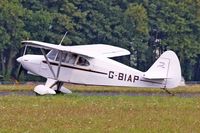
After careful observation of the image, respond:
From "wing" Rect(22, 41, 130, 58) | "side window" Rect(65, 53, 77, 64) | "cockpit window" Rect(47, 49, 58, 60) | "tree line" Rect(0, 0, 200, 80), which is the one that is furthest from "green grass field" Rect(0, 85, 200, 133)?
"tree line" Rect(0, 0, 200, 80)

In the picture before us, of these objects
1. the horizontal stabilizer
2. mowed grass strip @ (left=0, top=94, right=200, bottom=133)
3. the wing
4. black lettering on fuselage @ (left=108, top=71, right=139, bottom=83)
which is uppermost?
the wing

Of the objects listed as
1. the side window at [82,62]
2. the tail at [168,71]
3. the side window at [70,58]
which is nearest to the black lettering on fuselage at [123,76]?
the tail at [168,71]

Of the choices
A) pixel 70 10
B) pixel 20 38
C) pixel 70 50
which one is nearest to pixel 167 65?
pixel 70 50

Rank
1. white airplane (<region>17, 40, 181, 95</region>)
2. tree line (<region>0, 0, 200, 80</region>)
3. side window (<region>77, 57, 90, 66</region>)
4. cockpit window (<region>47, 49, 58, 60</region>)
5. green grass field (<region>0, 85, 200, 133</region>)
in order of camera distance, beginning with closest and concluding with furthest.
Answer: green grass field (<region>0, 85, 200, 133</region>) < white airplane (<region>17, 40, 181, 95</region>) < side window (<region>77, 57, 90, 66</region>) < cockpit window (<region>47, 49, 58, 60</region>) < tree line (<region>0, 0, 200, 80</region>)

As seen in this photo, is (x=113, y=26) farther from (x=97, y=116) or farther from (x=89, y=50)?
(x=97, y=116)

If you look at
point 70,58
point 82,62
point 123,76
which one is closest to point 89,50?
point 82,62

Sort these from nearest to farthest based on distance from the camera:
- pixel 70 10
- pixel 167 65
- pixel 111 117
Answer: pixel 111 117 < pixel 167 65 < pixel 70 10

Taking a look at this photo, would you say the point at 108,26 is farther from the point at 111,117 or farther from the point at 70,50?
the point at 111,117

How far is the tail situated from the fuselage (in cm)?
28

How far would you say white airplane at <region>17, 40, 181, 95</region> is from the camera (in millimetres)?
36125

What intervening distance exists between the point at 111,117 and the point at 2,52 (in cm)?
5641

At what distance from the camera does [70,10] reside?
263 feet

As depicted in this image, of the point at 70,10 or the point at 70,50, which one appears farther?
the point at 70,10

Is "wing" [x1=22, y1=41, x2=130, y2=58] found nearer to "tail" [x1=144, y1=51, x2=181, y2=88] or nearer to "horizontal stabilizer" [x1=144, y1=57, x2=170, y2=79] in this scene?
"horizontal stabilizer" [x1=144, y1=57, x2=170, y2=79]
